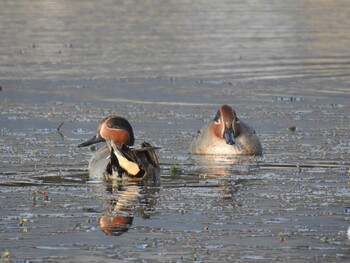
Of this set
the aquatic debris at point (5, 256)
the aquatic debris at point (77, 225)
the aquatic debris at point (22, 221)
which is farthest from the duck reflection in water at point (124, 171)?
the aquatic debris at point (5, 256)

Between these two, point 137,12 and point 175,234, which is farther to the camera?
point 137,12

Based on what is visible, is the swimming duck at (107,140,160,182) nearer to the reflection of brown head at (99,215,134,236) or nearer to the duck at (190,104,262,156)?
the reflection of brown head at (99,215,134,236)

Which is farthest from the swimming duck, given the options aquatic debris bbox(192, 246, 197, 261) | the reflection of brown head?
aquatic debris bbox(192, 246, 197, 261)

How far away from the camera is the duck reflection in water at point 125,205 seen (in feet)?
33.5

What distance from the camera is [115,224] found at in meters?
10.3

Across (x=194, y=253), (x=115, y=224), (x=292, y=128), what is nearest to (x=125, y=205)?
(x=115, y=224)

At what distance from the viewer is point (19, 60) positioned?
85.3 ft

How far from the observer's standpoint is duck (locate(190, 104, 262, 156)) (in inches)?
603

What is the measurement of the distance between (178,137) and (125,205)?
4.91 metres

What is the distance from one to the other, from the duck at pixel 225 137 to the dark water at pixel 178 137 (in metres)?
0.25

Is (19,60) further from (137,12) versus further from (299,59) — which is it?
(137,12)

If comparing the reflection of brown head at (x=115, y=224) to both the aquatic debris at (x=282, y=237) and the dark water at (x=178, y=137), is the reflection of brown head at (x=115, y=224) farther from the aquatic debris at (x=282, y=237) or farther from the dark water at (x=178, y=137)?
the aquatic debris at (x=282, y=237)

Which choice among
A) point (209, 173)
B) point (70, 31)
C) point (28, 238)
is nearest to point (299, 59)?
point (70, 31)

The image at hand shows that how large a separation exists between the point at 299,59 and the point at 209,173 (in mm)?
13327
